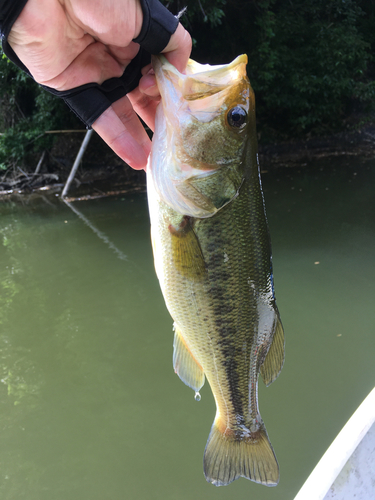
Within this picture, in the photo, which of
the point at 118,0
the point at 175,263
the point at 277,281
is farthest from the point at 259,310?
the point at 277,281

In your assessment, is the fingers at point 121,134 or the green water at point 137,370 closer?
the fingers at point 121,134

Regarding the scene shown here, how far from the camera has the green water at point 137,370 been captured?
2.81 metres

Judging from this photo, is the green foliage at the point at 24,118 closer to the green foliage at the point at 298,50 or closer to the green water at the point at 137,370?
the green foliage at the point at 298,50

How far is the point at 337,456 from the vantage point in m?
1.85

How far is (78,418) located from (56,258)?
3.64 metres

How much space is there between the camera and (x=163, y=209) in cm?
144

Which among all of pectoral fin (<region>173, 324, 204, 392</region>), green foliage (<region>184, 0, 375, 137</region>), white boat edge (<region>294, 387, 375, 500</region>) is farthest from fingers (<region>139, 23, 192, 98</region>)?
green foliage (<region>184, 0, 375, 137</region>)

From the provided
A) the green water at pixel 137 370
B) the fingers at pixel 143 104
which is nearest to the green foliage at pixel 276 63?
the green water at pixel 137 370

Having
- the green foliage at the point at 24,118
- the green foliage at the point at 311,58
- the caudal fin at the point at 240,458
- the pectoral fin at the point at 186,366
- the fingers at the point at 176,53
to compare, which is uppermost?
the fingers at the point at 176,53

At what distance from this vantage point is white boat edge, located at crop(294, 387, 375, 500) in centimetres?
172

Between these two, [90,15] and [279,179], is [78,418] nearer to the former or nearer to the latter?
[90,15]

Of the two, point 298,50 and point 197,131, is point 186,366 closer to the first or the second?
point 197,131

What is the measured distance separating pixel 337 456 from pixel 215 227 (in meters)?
1.26

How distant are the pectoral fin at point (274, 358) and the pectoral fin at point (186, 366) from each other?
26cm
